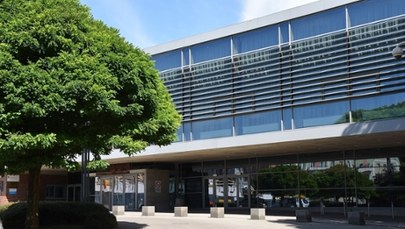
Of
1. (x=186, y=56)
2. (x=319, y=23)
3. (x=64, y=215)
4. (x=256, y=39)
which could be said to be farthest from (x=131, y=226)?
(x=319, y=23)

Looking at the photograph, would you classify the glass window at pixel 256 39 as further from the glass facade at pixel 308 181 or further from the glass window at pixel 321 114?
the glass facade at pixel 308 181

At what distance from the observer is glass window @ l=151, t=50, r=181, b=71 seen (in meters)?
29.6

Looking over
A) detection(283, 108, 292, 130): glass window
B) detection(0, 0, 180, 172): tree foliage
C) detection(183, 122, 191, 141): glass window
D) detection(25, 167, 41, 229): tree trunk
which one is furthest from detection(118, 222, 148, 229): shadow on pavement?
detection(183, 122, 191, 141): glass window

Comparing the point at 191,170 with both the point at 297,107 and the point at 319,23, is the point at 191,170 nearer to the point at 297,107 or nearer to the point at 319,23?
the point at 297,107

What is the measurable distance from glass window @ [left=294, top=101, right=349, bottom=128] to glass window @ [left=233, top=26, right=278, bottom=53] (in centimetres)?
389

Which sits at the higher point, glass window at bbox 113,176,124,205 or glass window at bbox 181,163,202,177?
glass window at bbox 181,163,202,177

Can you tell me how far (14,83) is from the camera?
37.2ft

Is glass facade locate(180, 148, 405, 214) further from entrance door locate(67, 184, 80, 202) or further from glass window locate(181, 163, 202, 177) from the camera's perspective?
entrance door locate(67, 184, 80, 202)

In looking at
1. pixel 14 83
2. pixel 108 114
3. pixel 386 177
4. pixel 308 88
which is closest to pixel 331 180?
pixel 386 177

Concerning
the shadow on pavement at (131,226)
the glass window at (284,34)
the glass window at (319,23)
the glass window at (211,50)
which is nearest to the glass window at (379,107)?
the glass window at (319,23)

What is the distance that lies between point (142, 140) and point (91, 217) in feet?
11.0

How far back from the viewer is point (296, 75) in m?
24.1

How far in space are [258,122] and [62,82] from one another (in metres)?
15.2

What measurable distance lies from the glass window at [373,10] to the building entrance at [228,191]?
39.8 ft
